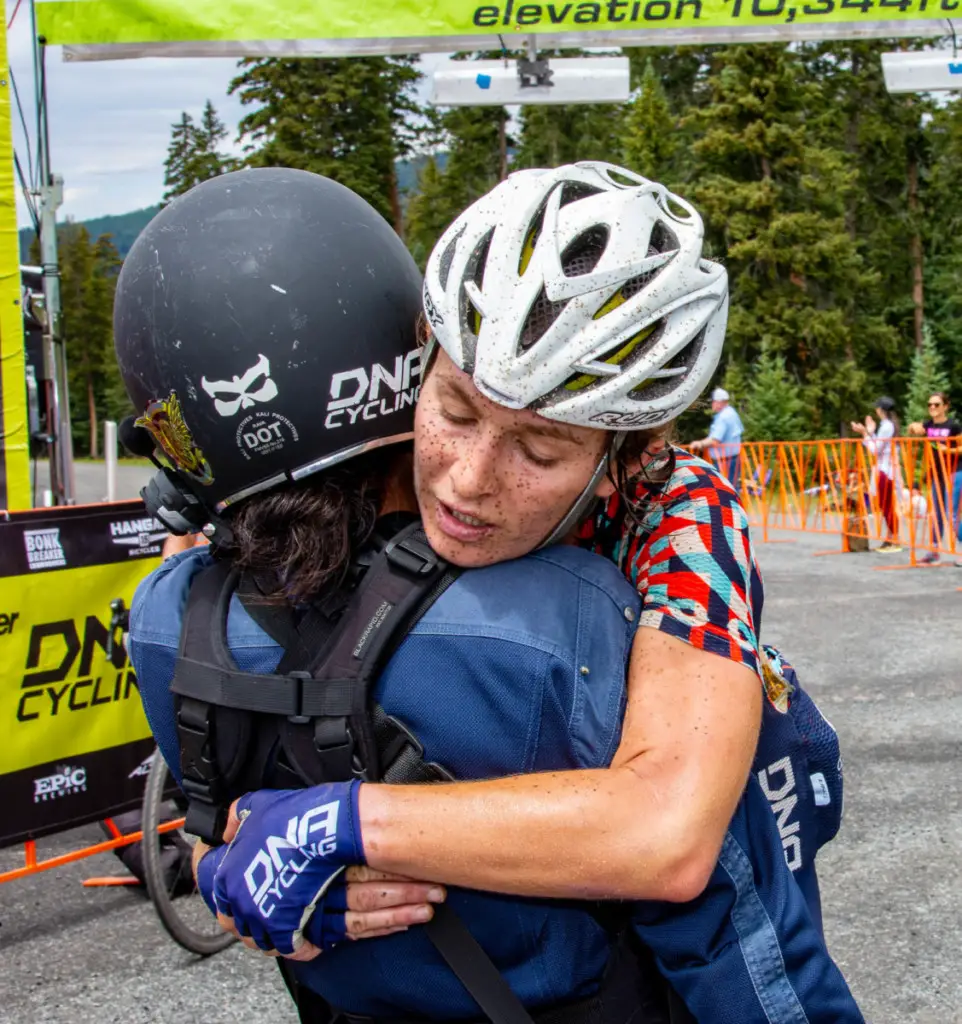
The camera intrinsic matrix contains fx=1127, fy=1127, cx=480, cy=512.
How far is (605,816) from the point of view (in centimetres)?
129

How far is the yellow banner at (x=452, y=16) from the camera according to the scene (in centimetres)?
735

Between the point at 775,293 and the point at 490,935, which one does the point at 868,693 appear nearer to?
the point at 490,935

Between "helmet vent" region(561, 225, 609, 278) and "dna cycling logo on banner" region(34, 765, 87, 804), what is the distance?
364cm

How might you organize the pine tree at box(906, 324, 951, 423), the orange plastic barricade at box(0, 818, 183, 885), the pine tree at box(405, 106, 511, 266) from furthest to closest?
the pine tree at box(405, 106, 511, 266), the pine tree at box(906, 324, 951, 423), the orange plastic barricade at box(0, 818, 183, 885)

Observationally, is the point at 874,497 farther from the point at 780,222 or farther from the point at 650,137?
the point at 650,137

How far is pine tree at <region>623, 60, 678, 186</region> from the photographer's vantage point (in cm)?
3797

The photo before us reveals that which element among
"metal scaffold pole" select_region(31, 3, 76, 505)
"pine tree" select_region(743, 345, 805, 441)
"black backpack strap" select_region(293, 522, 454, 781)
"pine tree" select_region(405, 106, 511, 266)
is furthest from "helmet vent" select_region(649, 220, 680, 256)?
"pine tree" select_region(405, 106, 511, 266)

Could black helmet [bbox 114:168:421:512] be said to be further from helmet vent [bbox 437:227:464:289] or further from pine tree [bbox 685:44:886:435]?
pine tree [bbox 685:44:886:435]

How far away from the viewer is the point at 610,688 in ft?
4.46

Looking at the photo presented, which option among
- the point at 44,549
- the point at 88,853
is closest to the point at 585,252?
the point at 44,549

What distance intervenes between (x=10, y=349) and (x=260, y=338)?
12.5ft

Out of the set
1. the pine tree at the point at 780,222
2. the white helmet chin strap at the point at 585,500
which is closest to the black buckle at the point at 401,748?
the white helmet chin strap at the point at 585,500

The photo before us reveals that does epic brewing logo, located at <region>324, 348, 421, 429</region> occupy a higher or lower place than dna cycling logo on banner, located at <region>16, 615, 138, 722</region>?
higher

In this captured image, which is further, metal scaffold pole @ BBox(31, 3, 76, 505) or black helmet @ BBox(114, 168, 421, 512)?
metal scaffold pole @ BBox(31, 3, 76, 505)
